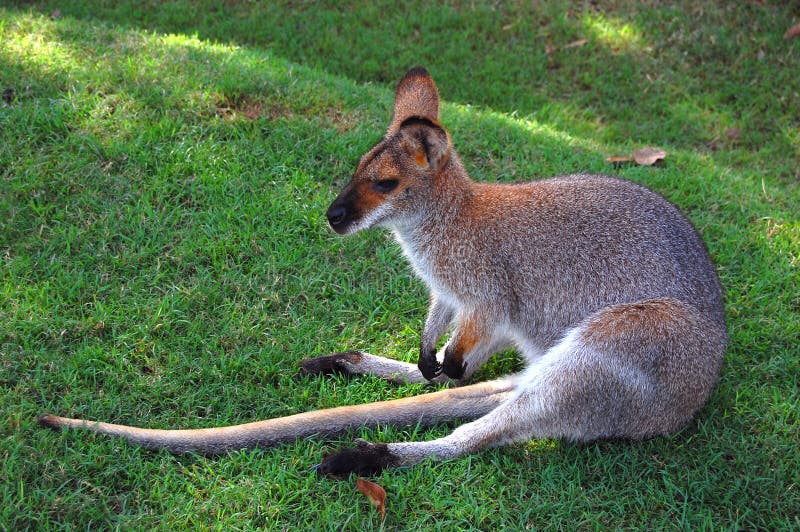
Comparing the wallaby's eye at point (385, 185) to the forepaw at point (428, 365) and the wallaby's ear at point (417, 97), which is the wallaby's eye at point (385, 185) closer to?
the wallaby's ear at point (417, 97)

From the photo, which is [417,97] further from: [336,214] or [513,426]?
[513,426]

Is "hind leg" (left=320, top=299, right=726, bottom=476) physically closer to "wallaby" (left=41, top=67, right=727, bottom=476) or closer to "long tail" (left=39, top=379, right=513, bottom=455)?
"wallaby" (left=41, top=67, right=727, bottom=476)

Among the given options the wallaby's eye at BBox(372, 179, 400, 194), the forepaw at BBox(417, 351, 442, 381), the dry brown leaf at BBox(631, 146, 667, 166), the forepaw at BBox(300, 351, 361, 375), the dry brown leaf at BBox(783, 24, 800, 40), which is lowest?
the forepaw at BBox(300, 351, 361, 375)

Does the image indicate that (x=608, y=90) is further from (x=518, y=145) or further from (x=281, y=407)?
(x=281, y=407)

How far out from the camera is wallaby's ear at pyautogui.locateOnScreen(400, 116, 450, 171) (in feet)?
10.7

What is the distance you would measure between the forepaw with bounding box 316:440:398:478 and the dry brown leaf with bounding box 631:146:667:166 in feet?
10.4

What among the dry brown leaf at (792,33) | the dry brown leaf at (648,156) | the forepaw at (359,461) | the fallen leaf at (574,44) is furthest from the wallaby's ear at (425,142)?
the dry brown leaf at (792,33)

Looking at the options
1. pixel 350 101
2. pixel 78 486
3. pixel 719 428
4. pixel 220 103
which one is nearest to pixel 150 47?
pixel 220 103

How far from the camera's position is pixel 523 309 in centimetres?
358

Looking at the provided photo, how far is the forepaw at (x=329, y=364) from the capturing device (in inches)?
147

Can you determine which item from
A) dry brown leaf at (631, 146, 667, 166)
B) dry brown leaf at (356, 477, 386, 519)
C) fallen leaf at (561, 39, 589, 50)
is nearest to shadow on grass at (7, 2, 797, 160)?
fallen leaf at (561, 39, 589, 50)

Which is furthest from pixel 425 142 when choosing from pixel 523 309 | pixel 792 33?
pixel 792 33

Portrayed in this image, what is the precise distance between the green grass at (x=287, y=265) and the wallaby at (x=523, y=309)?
0.38ft

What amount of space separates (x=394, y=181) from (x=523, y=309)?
0.85 metres
